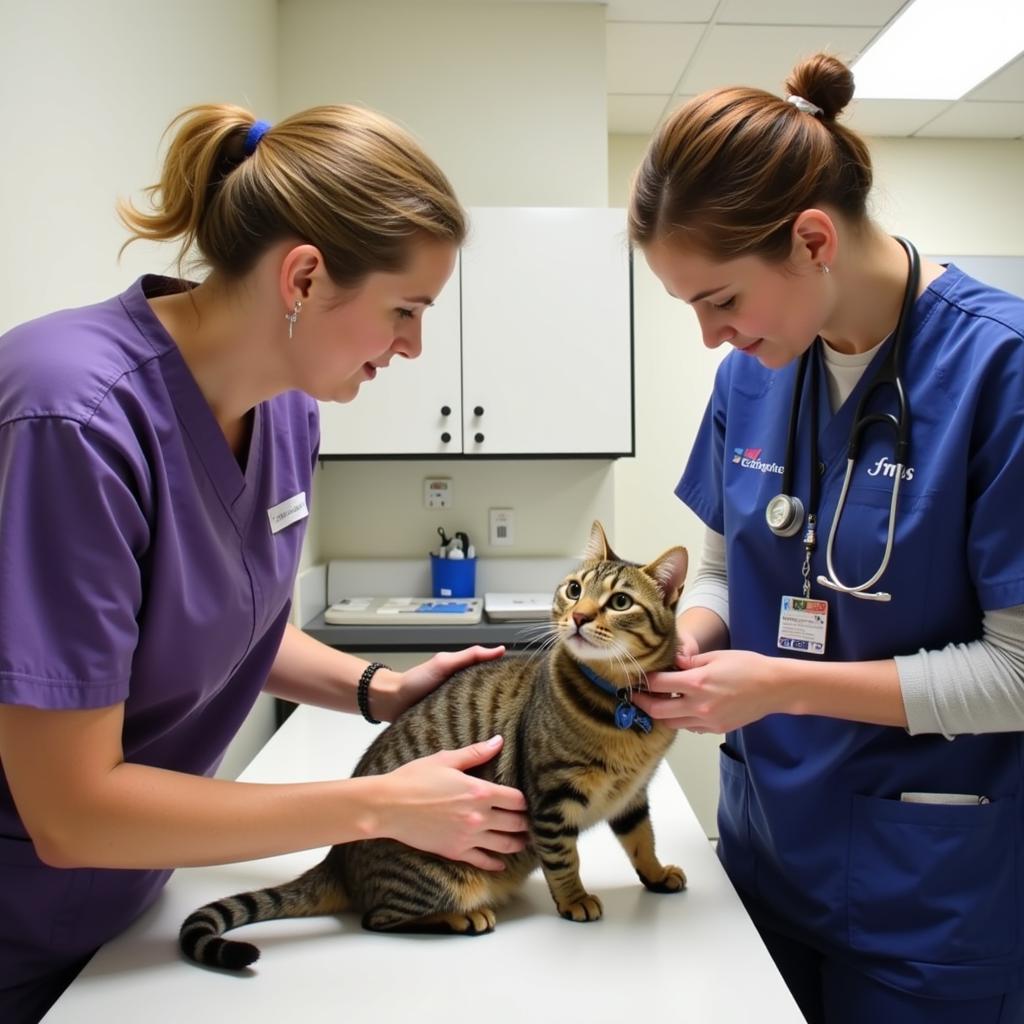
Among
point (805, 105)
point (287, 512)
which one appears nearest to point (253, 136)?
point (287, 512)

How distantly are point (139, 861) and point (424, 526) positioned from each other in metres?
2.45

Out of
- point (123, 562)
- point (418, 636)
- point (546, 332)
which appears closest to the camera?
point (123, 562)

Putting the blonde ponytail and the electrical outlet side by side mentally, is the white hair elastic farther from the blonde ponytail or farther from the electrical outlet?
the electrical outlet

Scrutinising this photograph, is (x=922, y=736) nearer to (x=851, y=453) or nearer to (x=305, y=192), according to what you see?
(x=851, y=453)

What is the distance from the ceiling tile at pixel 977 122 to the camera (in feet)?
12.0

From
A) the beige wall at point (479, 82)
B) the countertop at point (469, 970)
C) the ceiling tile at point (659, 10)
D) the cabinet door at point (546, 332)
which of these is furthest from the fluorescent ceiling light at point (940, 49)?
the countertop at point (469, 970)

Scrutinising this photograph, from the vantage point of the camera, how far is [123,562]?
820 mm

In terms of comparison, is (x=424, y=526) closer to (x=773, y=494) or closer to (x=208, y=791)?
(x=773, y=494)

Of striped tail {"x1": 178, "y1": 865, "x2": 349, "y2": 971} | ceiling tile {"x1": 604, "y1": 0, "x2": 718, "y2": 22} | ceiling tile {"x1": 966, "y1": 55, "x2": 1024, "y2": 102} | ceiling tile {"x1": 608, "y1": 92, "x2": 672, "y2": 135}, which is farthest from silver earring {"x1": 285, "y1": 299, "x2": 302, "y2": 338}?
ceiling tile {"x1": 966, "y1": 55, "x2": 1024, "y2": 102}

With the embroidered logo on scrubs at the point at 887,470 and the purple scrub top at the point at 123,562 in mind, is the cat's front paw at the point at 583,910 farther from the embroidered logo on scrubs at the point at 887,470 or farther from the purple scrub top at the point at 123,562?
the embroidered logo on scrubs at the point at 887,470

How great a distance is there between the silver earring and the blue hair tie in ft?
0.67

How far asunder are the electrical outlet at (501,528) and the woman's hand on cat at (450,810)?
86.7 inches

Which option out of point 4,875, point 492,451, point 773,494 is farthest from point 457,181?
point 4,875

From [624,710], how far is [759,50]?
3028mm
